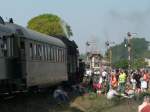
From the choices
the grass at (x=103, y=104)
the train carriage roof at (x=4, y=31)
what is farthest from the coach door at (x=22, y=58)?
the grass at (x=103, y=104)

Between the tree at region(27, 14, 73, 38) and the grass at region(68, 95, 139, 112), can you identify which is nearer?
the grass at region(68, 95, 139, 112)

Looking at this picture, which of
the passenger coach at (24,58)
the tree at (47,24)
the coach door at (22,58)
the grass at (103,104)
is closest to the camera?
the passenger coach at (24,58)

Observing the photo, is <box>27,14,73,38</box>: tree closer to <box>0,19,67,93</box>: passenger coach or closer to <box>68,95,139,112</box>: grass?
<box>68,95,139,112</box>: grass

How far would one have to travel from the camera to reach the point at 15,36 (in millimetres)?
24656

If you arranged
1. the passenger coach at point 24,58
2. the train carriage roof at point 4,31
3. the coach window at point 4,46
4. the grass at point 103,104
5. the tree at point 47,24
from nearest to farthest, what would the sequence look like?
the coach window at point 4,46 → the train carriage roof at point 4,31 → the passenger coach at point 24,58 → the grass at point 103,104 → the tree at point 47,24

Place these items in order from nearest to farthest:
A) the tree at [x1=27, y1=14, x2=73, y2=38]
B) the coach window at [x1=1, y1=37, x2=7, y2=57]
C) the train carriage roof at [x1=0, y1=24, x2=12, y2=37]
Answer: the coach window at [x1=1, y1=37, x2=7, y2=57] < the train carriage roof at [x1=0, y1=24, x2=12, y2=37] < the tree at [x1=27, y1=14, x2=73, y2=38]

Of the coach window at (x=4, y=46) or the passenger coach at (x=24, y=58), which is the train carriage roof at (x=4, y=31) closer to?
the passenger coach at (x=24, y=58)

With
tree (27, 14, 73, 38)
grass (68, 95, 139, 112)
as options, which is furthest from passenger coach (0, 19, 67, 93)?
tree (27, 14, 73, 38)

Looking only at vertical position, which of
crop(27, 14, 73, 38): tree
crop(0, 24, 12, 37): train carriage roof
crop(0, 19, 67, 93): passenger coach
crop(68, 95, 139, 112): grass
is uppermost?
crop(27, 14, 73, 38): tree

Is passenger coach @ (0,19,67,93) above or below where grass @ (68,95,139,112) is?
above

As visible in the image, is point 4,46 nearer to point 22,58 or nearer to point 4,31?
point 4,31

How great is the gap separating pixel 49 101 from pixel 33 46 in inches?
124

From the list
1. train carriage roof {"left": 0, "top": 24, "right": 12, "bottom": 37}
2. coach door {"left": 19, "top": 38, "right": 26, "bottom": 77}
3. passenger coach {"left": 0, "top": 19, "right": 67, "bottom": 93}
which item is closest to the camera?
train carriage roof {"left": 0, "top": 24, "right": 12, "bottom": 37}

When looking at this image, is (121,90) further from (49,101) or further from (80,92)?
(49,101)
